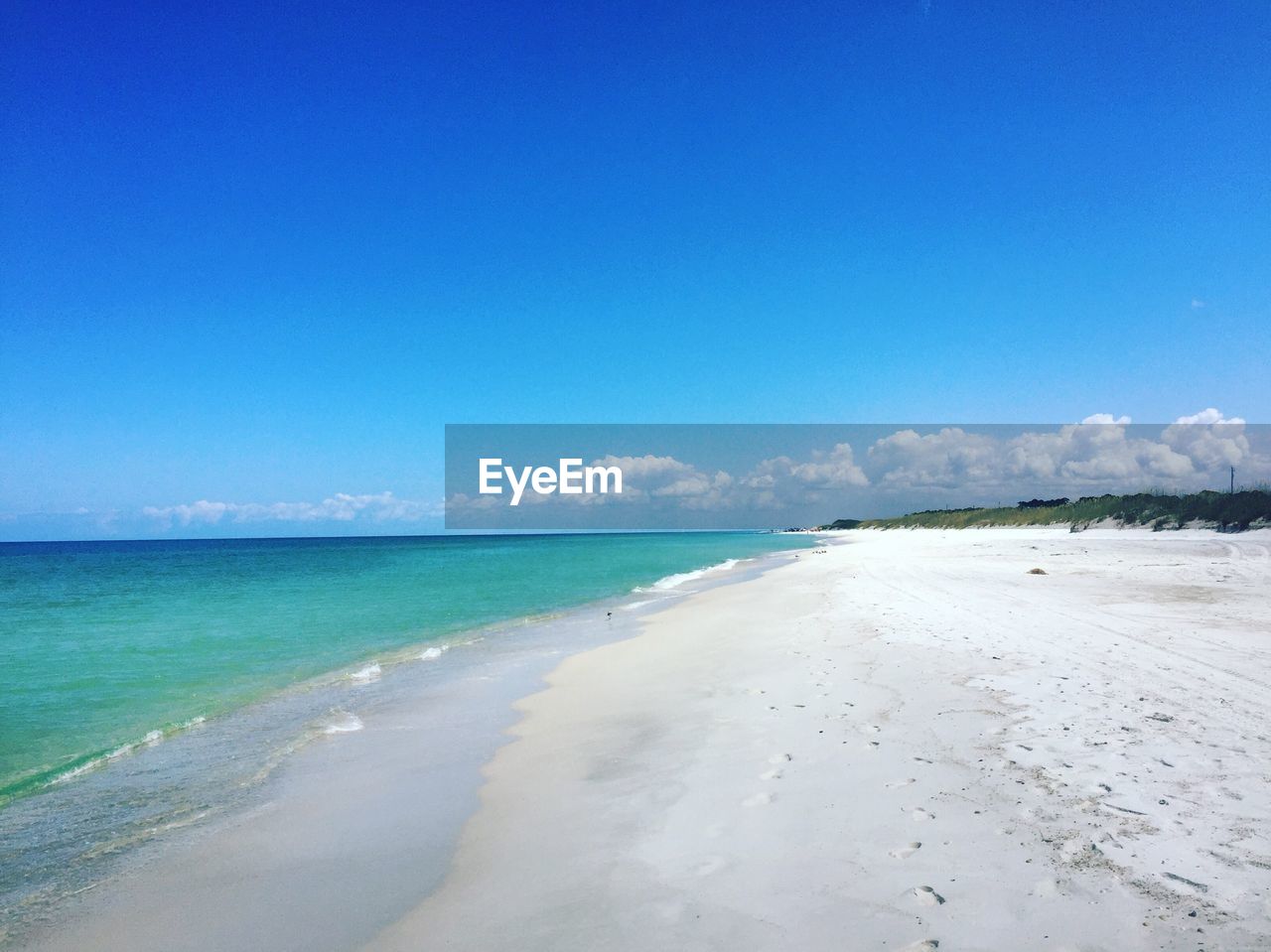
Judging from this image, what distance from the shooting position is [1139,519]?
40406mm

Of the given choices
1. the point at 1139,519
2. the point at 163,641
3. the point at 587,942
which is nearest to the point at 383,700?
the point at 587,942

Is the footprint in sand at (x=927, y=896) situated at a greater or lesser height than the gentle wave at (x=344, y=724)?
greater

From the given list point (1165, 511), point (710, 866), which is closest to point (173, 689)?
point (710, 866)

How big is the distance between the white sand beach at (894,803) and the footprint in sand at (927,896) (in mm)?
15

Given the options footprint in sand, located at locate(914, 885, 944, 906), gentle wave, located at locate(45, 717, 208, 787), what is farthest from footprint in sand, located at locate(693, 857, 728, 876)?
gentle wave, located at locate(45, 717, 208, 787)

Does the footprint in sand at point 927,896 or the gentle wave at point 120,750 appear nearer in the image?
the footprint in sand at point 927,896

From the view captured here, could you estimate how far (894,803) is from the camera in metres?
4.92

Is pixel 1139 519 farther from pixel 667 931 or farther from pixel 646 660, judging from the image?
pixel 667 931

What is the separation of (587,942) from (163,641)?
57.6 feet

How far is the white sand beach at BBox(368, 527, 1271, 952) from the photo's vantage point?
3.55 metres

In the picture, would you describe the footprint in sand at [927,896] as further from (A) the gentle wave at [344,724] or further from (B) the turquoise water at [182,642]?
(B) the turquoise water at [182,642]

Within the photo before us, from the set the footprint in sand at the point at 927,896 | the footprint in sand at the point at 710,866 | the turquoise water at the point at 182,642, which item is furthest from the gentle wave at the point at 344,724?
the footprint in sand at the point at 927,896

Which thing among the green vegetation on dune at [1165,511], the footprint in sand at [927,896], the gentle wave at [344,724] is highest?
the green vegetation on dune at [1165,511]

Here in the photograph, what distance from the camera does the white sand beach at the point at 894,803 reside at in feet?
11.6
